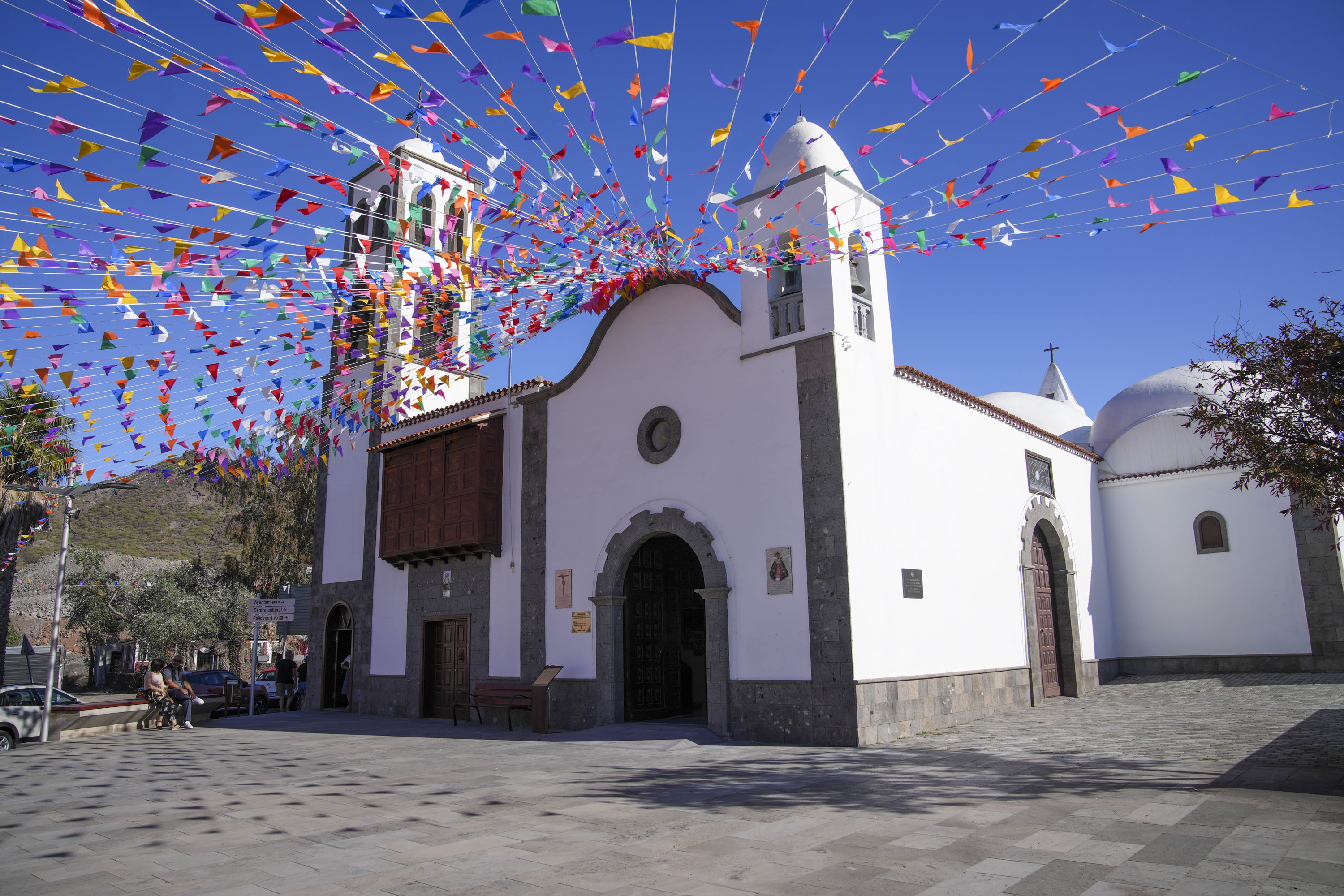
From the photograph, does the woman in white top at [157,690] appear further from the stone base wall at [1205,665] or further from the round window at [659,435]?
the stone base wall at [1205,665]

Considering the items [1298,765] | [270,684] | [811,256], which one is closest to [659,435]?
[811,256]

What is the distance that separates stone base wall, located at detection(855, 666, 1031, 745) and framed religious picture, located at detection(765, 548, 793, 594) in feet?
4.92

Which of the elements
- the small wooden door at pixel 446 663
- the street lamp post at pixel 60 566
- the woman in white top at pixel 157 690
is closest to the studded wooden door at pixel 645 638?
the small wooden door at pixel 446 663

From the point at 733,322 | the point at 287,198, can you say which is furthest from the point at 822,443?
the point at 287,198

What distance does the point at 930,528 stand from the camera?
39.2ft

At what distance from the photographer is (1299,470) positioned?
7.22 metres

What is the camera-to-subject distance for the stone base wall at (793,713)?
990 centimetres

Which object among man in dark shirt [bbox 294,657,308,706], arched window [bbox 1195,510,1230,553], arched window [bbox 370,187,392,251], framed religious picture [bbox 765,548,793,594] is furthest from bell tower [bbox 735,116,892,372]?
man in dark shirt [bbox 294,657,308,706]

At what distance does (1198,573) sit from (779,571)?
11636 mm

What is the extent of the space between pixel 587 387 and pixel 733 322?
3.05 metres

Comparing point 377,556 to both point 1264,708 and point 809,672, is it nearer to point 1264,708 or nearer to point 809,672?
point 809,672

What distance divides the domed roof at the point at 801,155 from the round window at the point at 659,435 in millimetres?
3564

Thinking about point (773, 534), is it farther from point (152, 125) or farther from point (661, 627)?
point (152, 125)

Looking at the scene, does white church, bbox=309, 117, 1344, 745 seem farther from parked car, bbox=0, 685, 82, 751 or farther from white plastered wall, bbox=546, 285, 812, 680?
parked car, bbox=0, 685, 82, 751
